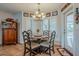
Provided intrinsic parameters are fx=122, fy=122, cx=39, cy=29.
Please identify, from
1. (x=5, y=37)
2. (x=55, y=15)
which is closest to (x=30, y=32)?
(x=55, y=15)

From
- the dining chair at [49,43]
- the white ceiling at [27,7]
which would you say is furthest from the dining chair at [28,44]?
the white ceiling at [27,7]

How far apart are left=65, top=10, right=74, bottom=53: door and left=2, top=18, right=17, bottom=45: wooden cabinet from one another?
4.06 ft

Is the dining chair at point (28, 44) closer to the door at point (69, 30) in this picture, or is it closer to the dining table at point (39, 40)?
the dining table at point (39, 40)

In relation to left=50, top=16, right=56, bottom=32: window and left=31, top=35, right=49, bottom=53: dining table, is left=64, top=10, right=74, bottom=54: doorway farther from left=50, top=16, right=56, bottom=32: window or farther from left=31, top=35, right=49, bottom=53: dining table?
left=31, top=35, right=49, bottom=53: dining table

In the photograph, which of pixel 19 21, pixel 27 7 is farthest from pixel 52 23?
pixel 19 21

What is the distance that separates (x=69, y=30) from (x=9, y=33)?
168cm

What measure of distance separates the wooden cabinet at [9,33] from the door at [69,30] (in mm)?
1238

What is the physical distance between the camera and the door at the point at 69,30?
8.54ft

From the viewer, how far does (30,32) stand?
2.74 metres

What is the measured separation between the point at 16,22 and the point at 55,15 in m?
0.92

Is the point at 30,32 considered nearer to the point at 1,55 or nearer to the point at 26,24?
the point at 26,24

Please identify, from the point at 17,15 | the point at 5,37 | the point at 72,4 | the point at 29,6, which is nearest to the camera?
the point at 72,4

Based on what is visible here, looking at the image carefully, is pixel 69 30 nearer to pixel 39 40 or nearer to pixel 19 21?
pixel 39 40

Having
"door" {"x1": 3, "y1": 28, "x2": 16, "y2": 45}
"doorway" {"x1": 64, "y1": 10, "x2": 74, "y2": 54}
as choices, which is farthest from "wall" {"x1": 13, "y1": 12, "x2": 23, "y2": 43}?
"doorway" {"x1": 64, "y1": 10, "x2": 74, "y2": 54}
